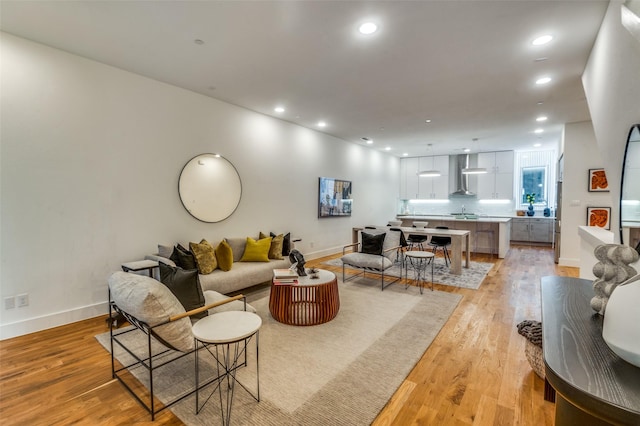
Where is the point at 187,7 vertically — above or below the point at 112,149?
above

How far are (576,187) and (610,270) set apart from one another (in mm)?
5935

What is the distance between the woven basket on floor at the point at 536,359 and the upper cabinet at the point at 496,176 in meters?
7.90

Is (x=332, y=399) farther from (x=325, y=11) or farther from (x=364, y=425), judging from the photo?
(x=325, y=11)

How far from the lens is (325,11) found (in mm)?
2506

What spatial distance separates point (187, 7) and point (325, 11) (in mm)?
1168

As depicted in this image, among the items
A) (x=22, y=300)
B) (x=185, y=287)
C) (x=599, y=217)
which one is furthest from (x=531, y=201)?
(x=22, y=300)

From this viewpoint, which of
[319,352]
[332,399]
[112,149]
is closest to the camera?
[332,399]

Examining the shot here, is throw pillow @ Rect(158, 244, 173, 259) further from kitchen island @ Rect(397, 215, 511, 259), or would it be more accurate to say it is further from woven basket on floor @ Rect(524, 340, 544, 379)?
kitchen island @ Rect(397, 215, 511, 259)

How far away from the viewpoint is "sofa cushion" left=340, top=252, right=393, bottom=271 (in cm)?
439

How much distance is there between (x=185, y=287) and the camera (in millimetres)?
2377

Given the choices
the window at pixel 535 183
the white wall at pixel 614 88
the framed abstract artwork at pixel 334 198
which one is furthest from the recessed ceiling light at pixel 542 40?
the window at pixel 535 183

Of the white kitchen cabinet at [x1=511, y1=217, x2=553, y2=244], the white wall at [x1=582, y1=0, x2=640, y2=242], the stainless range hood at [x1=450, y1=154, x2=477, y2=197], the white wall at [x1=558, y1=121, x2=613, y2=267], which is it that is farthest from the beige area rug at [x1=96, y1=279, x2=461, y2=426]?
the white kitchen cabinet at [x1=511, y1=217, x2=553, y2=244]

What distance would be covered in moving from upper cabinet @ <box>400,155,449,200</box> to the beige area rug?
22.3ft

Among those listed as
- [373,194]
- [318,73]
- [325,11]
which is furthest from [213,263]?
[373,194]
